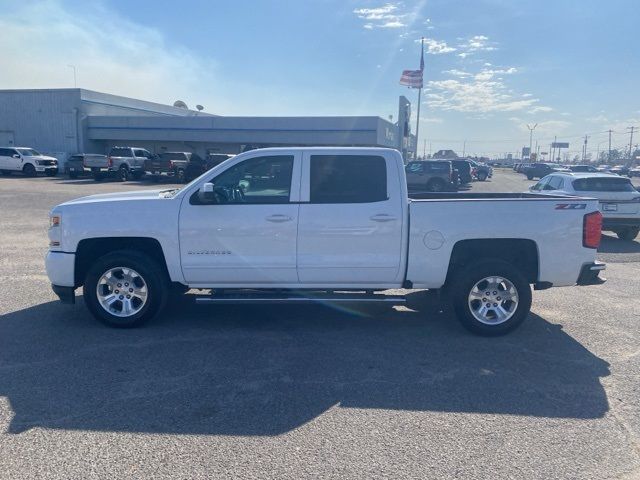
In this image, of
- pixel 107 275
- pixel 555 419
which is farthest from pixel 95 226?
pixel 555 419

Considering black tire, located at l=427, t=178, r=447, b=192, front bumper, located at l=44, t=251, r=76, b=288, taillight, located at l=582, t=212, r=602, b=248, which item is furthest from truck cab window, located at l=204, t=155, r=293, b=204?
black tire, located at l=427, t=178, r=447, b=192

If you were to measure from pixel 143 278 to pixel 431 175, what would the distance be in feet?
77.9

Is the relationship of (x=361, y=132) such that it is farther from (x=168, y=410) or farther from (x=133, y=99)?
(x=168, y=410)

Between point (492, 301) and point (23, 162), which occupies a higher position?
point (23, 162)

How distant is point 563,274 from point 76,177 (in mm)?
36171

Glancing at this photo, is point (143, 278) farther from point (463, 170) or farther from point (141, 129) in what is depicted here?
point (141, 129)

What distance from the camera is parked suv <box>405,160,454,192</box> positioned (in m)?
27.9

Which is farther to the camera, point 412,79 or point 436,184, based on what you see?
point 412,79

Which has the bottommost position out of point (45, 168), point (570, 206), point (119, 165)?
point (570, 206)

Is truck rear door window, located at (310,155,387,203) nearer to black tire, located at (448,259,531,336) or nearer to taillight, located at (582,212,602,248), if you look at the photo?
black tire, located at (448,259,531,336)

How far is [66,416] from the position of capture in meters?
3.97

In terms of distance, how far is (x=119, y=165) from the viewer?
113 ft

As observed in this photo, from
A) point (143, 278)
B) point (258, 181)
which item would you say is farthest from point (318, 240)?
point (143, 278)

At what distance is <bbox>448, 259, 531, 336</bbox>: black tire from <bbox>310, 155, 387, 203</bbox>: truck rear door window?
49.0 inches
